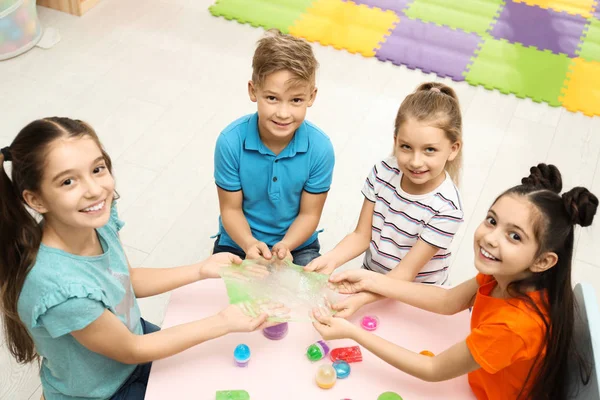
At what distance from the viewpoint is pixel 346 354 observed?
4.22ft

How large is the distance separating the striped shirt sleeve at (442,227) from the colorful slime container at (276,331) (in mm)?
470

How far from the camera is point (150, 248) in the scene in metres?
2.35

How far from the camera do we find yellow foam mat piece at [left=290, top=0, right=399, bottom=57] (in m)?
3.40

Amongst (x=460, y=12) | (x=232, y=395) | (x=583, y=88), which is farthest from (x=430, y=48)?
(x=232, y=395)

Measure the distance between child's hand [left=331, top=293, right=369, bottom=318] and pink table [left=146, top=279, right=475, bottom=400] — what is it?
0.08ft

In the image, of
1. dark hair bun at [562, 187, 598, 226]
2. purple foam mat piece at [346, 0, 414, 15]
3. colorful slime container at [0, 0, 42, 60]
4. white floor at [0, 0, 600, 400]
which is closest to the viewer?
dark hair bun at [562, 187, 598, 226]

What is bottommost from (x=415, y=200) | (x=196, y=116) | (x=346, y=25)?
(x=196, y=116)

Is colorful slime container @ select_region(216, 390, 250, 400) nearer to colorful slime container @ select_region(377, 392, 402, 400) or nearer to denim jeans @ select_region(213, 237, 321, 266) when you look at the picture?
colorful slime container @ select_region(377, 392, 402, 400)

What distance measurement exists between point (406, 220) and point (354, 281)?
0.92 feet

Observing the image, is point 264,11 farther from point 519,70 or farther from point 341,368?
point 341,368

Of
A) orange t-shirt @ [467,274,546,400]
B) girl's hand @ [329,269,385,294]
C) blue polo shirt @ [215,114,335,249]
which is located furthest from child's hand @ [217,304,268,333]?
blue polo shirt @ [215,114,335,249]

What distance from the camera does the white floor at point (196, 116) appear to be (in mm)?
2480

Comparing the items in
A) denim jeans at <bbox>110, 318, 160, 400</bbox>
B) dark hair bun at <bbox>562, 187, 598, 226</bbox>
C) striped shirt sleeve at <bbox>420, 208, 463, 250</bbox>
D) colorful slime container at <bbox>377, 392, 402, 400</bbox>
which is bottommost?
denim jeans at <bbox>110, 318, 160, 400</bbox>

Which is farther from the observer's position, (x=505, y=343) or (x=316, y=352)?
(x=316, y=352)
